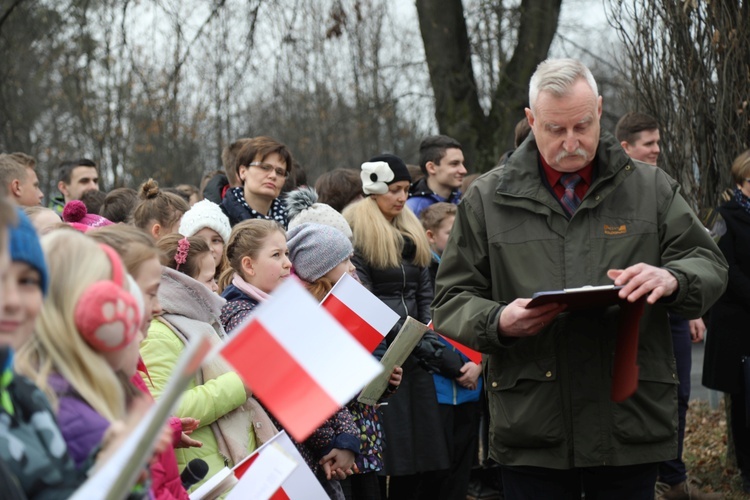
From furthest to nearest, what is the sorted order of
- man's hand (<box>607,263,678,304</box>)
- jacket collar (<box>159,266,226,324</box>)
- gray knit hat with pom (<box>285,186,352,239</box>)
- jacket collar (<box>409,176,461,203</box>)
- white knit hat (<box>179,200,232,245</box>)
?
1. jacket collar (<box>409,176,461,203</box>)
2. gray knit hat with pom (<box>285,186,352,239</box>)
3. white knit hat (<box>179,200,232,245</box>)
4. jacket collar (<box>159,266,226,324</box>)
5. man's hand (<box>607,263,678,304</box>)

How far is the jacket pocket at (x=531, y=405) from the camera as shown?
3861mm

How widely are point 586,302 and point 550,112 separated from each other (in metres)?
0.79

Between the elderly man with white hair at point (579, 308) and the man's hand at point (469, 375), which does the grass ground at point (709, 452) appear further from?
the elderly man with white hair at point (579, 308)

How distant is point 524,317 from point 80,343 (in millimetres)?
1807

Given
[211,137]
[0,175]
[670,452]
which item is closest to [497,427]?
[670,452]

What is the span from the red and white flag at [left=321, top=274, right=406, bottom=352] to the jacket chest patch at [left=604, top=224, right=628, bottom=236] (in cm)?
119

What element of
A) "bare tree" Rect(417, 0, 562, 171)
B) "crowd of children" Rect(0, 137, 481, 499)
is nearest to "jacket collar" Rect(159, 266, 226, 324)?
"crowd of children" Rect(0, 137, 481, 499)

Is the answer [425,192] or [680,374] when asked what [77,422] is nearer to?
[680,374]

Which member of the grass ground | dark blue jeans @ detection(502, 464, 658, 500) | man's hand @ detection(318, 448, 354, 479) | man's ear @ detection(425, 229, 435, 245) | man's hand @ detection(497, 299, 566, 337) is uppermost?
man's hand @ detection(497, 299, 566, 337)

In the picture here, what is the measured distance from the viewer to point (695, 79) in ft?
23.5

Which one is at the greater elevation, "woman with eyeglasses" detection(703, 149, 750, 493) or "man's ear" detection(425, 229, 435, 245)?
"man's ear" detection(425, 229, 435, 245)

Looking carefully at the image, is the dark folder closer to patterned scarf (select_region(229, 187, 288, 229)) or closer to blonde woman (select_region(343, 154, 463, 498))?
blonde woman (select_region(343, 154, 463, 498))

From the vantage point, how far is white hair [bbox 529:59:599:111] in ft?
12.8

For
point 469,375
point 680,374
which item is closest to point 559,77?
point 469,375
